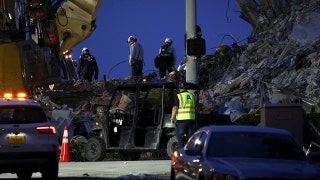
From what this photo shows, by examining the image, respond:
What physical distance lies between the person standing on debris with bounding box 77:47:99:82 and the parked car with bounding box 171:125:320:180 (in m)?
20.5

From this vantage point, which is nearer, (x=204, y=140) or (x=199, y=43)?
(x=204, y=140)

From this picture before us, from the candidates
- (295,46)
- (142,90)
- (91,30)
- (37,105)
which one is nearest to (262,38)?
(295,46)

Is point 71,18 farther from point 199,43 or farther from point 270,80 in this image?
point 199,43

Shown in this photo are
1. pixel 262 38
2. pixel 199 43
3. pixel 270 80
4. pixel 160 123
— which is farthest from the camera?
pixel 262 38

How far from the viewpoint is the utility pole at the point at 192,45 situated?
2083cm

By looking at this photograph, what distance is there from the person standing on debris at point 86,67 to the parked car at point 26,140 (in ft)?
54.3

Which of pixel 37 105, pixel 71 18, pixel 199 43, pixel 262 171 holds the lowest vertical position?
pixel 262 171

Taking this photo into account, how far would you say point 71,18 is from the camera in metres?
32.9

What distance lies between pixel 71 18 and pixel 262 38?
6.73 meters

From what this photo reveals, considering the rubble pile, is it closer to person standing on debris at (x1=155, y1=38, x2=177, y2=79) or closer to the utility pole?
person standing on debris at (x1=155, y1=38, x2=177, y2=79)

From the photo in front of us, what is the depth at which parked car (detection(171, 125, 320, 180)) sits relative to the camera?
11.8 metres

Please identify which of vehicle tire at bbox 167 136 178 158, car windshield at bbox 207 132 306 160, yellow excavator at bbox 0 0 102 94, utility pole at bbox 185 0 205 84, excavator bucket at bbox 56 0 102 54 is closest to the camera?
car windshield at bbox 207 132 306 160

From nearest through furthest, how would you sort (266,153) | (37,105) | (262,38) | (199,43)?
(266,153) < (37,105) < (199,43) < (262,38)

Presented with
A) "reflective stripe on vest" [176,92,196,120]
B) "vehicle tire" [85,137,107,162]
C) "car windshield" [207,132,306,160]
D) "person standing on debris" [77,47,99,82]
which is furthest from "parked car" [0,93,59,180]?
"person standing on debris" [77,47,99,82]
